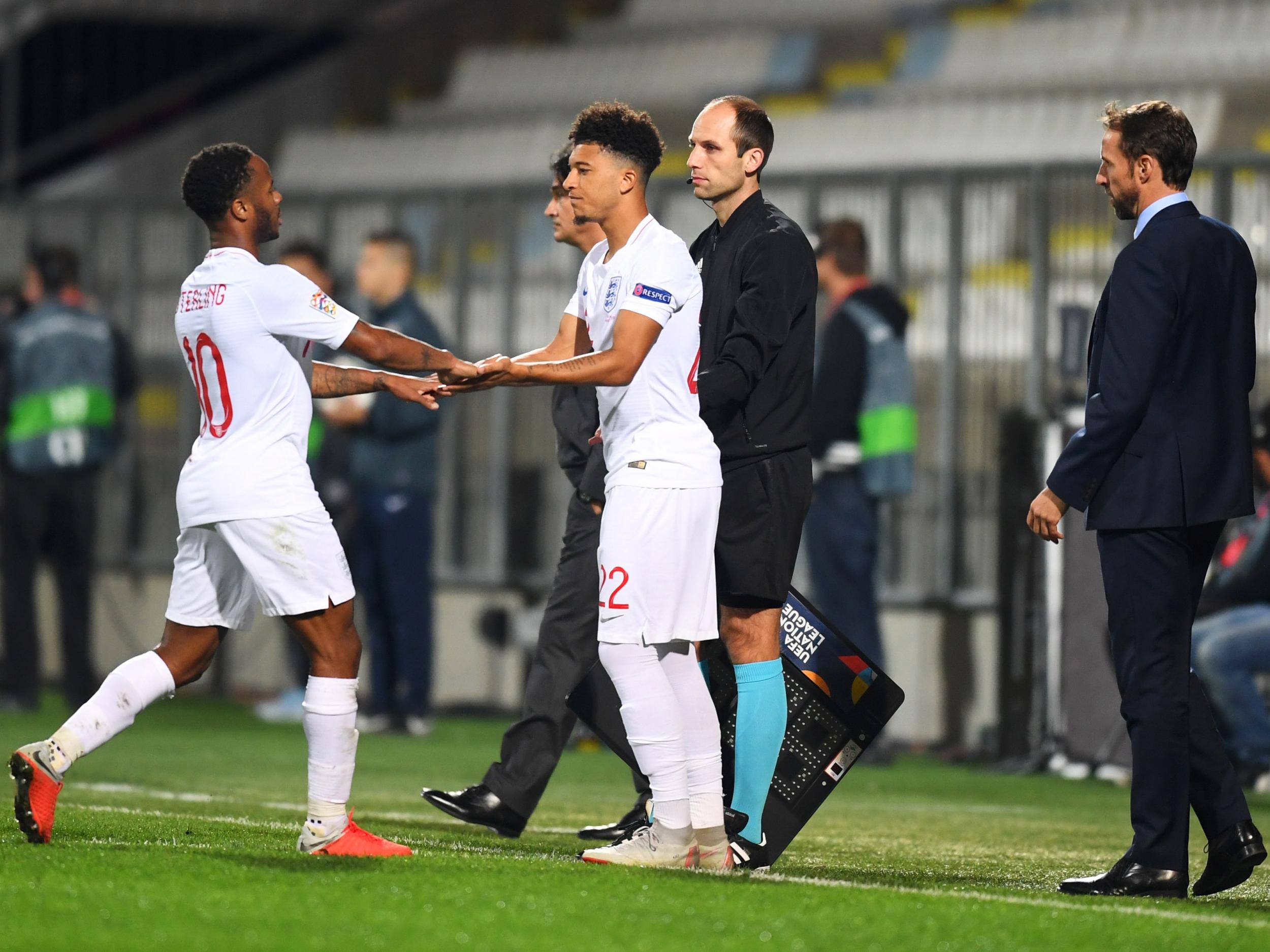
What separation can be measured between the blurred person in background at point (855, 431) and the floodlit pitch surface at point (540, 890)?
2.03 metres

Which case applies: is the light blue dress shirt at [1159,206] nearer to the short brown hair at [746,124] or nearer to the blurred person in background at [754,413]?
the blurred person in background at [754,413]

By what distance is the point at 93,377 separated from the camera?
35.4 ft

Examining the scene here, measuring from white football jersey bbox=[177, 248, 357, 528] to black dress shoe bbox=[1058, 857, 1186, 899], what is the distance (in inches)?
81.1

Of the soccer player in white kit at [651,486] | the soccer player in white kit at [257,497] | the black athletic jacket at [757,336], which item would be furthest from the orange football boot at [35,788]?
the black athletic jacket at [757,336]

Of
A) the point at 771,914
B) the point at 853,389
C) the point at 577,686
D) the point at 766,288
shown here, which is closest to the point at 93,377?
the point at 853,389

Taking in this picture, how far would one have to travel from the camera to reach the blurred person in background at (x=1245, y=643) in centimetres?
810

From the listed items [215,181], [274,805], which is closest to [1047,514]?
[215,181]

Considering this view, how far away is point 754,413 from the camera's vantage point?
16.5 feet

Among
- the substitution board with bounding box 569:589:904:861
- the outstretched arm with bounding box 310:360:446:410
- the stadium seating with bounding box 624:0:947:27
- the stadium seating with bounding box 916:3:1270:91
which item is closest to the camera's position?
the outstretched arm with bounding box 310:360:446:410

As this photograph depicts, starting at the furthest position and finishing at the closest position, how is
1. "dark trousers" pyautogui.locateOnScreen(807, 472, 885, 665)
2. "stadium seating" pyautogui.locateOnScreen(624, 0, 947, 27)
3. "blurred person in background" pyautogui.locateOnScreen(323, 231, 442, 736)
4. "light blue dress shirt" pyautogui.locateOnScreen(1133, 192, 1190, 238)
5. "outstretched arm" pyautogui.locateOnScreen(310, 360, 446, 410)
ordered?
"stadium seating" pyautogui.locateOnScreen(624, 0, 947, 27) → "blurred person in background" pyautogui.locateOnScreen(323, 231, 442, 736) → "dark trousers" pyautogui.locateOnScreen(807, 472, 885, 665) → "outstretched arm" pyautogui.locateOnScreen(310, 360, 446, 410) → "light blue dress shirt" pyautogui.locateOnScreen(1133, 192, 1190, 238)

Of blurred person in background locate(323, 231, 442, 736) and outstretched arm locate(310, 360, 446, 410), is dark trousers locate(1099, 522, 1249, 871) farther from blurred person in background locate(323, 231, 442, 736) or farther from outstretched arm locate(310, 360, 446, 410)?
blurred person in background locate(323, 231, 442, 736)

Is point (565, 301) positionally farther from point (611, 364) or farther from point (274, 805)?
point (611, 364)

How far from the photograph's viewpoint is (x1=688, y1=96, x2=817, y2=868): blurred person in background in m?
4.97

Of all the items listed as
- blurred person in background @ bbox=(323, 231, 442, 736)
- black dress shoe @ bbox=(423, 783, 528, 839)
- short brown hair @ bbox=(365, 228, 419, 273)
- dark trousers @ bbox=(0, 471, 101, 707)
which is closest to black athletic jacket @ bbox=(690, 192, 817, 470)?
black dress shoe @ bbox=(423, 783, 528, 839)
